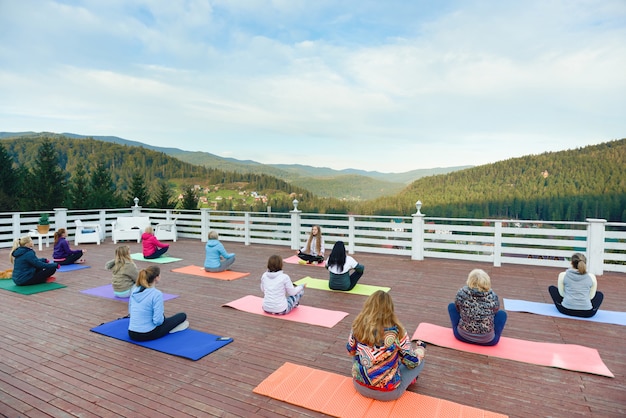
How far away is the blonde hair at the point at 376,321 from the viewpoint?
2.60m

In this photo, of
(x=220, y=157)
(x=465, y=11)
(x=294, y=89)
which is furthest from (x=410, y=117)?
(x=220, y=157)

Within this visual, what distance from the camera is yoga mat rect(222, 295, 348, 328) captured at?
451 centimetres

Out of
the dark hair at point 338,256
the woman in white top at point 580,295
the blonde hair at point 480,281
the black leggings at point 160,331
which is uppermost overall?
the blonde hair at point 480,281

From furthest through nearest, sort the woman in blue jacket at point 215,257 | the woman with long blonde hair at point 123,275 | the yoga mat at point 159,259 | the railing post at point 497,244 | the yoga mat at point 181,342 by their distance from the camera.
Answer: the yoga mat at point 159,259
the railing post at point 497,244
the woman in blue jacket at point 215,257
the woman with long blonde hair at point 123,275
the yoga mat at point 181,342

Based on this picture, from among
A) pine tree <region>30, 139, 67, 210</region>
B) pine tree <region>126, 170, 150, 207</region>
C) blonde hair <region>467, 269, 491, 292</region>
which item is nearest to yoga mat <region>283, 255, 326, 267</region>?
blonde hair <region>467, 269, 491, 292</region>

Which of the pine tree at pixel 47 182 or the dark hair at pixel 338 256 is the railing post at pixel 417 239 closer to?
the dark hair at pixel 338 256

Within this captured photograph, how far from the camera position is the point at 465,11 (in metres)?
12.9

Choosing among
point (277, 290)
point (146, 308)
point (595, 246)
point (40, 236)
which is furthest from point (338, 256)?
point (40, 236)

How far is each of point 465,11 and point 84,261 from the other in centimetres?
1431

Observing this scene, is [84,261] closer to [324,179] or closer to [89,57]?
[89,57]

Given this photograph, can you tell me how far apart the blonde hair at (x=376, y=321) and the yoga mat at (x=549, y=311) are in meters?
3.29

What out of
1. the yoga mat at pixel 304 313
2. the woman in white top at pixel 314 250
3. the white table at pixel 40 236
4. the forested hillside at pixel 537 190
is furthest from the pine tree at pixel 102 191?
the forested hillside at pixel 537 190

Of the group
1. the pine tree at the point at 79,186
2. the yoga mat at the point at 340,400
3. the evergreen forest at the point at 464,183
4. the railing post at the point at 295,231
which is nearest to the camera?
the yoga mat at the point at 340,400

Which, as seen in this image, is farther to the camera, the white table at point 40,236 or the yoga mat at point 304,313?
the white table at point 40,236
